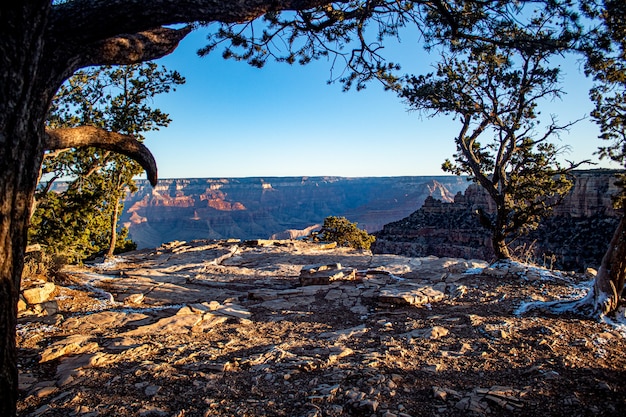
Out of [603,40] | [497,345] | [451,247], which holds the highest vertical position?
[603,40]

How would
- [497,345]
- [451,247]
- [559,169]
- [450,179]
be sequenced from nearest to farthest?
[497,345] < [559,169] < [451,247] < [450,179]

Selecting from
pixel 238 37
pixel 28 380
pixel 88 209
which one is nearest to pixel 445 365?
pixel 28 380

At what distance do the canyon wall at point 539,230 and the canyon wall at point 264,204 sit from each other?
162 ft

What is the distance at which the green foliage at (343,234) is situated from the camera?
73.8 feet

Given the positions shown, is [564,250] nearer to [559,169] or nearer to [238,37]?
[559,169]

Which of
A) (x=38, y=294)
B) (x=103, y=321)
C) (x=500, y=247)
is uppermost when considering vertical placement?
(x=500, y=247)

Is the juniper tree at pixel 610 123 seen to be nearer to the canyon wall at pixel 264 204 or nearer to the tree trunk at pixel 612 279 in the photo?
the tree trunk at pixel 612 279

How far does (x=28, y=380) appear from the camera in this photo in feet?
11.4

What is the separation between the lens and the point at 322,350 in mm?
4305

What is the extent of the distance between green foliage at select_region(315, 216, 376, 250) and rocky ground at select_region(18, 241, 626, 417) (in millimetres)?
14055

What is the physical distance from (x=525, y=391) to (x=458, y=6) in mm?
4590

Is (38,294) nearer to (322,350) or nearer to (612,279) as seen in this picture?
(322,350)

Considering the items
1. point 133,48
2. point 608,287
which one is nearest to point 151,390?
point 133,48

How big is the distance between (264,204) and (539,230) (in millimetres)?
100536
